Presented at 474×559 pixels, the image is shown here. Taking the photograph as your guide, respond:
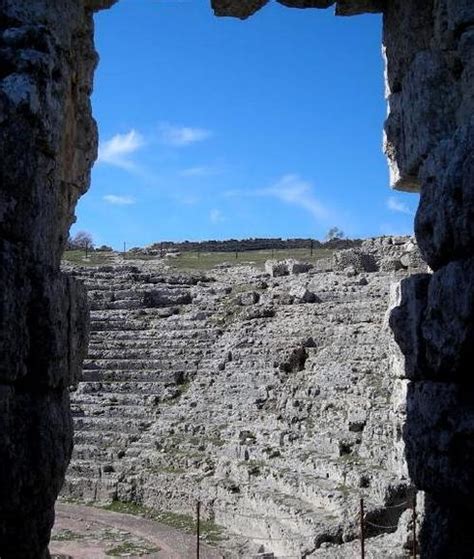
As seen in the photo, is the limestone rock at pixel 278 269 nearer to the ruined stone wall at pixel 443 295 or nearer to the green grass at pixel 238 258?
the green grass at pixel 238 258

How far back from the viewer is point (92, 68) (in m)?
6.19

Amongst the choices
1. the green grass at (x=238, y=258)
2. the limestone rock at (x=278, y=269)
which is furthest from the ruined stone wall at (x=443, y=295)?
the green grass at (x=238, y=258)

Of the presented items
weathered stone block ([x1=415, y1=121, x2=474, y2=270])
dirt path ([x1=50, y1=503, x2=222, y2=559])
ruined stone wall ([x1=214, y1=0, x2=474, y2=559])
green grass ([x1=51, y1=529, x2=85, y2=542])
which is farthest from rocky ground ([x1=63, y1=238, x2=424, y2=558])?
weathered stone block ([x1=415, y1=121, x2=474, y2=270])

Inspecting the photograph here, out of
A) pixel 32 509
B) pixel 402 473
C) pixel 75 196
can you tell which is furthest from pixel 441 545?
pixel 402 473

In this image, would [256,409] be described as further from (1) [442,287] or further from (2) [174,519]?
(1) [442,287]

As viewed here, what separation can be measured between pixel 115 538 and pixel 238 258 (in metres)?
28.0

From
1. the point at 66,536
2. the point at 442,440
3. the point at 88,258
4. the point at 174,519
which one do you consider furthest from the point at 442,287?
the point at 88,258

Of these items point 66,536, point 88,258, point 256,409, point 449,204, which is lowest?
point 66,536

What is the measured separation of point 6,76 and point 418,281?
272cm

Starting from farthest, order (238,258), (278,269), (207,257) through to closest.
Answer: (207,257)
(238,258)
(278,269)

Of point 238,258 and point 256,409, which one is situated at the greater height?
point 238,258

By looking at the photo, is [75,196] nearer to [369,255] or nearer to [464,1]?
[464,1]

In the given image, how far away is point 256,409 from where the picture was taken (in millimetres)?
19734

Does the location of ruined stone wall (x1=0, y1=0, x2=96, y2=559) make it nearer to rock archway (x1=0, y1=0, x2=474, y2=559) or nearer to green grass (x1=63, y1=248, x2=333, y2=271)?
rock archway (x1=0, y1=0, x2=474, y2=559)
